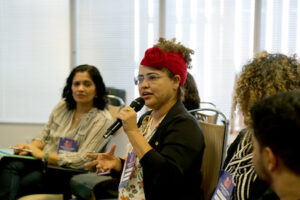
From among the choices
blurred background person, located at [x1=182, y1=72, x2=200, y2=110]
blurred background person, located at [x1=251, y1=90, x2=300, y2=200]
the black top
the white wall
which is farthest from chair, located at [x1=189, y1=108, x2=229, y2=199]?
the white wall

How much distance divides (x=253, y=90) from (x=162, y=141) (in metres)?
0.50

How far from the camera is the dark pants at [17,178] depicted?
2.46 meters

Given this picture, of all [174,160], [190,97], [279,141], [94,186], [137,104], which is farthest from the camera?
[190,97]

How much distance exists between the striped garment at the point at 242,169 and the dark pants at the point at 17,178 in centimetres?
162

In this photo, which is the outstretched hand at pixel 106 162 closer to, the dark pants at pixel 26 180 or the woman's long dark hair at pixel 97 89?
the dark pants at pixel 26 180

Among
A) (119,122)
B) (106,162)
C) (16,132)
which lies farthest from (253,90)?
(16,132)

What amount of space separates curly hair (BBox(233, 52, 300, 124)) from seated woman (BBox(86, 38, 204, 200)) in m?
0.31

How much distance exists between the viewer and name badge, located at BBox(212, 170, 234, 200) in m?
1.35

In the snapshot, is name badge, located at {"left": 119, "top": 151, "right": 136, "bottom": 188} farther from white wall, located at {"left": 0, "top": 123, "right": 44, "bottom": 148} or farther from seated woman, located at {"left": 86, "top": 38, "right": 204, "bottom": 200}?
white wall, located at {"left": 0, "top": 123, "right": 44, "bottom": 148}

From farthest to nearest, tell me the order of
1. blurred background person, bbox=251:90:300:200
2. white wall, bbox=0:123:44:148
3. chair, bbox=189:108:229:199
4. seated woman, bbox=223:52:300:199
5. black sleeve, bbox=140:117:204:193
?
white wall, bbox=0:123:44:148 → chair, bbox=189:108:229:199 → black sleeve, bbox=140:117:204:193 → seated woman, bbox=223:52:300:199 → blurred background person, bbox=251:90:300:200

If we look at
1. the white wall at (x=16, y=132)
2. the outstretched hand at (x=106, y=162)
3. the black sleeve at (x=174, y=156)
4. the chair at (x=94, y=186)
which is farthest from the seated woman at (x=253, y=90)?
the white wall at (x=16, y=132)

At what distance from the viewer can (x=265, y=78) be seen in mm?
1381

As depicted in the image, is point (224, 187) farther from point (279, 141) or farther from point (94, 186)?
point (94, 186)

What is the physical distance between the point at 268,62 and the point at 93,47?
3.62 m
